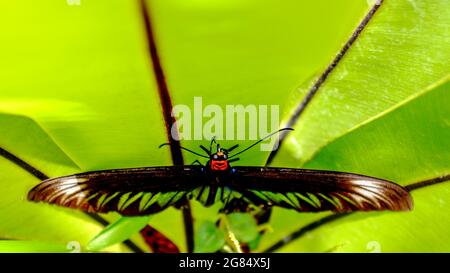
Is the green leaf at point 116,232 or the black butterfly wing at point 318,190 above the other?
the black butterfly wing at point 318,190

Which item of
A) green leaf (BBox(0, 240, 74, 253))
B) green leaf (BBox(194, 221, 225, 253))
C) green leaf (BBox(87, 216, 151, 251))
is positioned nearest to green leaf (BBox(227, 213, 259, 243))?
green leaf (BBox(194, 221, 225, 253))

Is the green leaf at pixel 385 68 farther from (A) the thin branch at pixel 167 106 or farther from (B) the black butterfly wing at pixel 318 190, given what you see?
(A) the thin branch at pixel 167 106

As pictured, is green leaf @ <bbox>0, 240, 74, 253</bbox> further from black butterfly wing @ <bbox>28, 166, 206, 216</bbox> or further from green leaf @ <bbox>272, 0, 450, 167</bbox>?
green leaf @ <bbox>272, 0, 450, 167</bbox>

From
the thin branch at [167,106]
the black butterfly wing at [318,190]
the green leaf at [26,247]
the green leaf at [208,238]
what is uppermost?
the thin branch at [167,106]

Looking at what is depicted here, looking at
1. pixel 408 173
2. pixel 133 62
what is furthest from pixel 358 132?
pixel 133 62

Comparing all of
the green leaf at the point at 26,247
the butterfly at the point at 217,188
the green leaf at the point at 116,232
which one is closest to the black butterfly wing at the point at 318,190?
the butterfly at the point at 217,188

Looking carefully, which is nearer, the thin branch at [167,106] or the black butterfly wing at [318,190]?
the thin branch at [167,106]

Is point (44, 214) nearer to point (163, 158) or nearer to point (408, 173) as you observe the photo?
point (163, 158)
